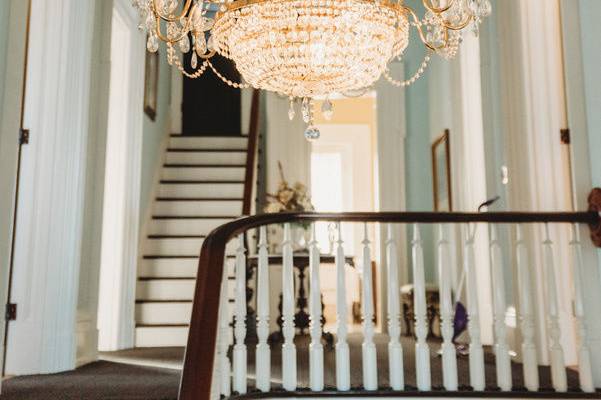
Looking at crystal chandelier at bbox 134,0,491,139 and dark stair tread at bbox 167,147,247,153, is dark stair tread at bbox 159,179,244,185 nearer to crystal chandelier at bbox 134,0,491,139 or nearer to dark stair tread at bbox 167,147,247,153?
dark stair tread at bbox 167,147,247,153

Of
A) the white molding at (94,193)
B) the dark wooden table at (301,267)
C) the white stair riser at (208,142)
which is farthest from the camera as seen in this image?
the white stair riser at (208,142)

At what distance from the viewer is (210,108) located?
27.5 ft

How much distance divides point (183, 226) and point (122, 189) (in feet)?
3.92

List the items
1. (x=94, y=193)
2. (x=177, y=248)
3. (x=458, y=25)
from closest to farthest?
(x=458, y=25) → (x=94, y=193) → (x=177, y=248)

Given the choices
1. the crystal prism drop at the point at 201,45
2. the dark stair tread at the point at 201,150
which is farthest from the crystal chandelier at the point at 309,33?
the dark stair tread at the point at 201,150

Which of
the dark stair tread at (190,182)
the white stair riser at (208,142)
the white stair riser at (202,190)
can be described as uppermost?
the white stair riser at (208,142)

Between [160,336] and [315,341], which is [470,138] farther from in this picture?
[160,336]

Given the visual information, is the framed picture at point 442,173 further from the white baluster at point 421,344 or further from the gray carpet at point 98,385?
the gray carpet at point 98,385

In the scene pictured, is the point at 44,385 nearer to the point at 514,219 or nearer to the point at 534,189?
the point at 514,219

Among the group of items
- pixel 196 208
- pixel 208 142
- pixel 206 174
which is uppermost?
pixel 208 142

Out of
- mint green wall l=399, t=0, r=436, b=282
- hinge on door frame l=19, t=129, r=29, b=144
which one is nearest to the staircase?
mint green wall l=399, t=0, r=436, b=282

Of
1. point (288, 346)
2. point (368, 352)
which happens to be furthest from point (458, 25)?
point (288, 346)

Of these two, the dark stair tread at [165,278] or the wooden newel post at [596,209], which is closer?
the wooden newel post at [596,209]

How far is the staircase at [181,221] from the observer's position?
5.29 meters
